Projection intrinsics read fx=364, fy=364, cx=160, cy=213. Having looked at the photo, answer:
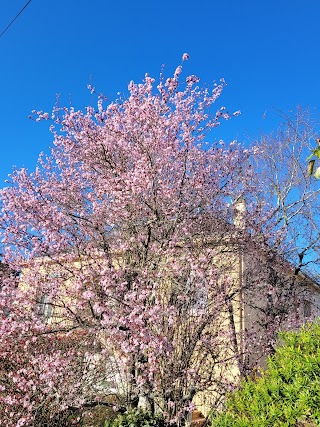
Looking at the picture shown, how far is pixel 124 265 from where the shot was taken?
6.59 meters

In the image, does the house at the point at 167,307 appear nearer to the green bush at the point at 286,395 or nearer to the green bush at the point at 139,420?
the green bush at the point at 139,420

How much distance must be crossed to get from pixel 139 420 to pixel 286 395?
370cm

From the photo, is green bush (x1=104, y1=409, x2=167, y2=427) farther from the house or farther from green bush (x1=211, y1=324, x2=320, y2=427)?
green bush (x1=211, y1=324, x2=320, y2=427)

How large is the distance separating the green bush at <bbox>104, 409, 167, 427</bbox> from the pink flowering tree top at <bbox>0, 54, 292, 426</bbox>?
0.22 meters

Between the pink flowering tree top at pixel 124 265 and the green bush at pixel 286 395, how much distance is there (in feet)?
6.17

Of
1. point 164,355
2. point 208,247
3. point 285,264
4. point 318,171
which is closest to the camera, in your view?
point 318,171

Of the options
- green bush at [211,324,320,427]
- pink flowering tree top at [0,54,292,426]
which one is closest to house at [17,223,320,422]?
pink flowering tree top at [0,54,292,426]

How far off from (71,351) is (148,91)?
5503 mm

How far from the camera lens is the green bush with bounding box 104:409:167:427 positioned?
5762 mm

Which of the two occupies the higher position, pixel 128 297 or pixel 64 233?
pixel 64 233

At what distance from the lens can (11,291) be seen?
673cm

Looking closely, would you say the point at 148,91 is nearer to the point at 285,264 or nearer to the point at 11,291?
the point at 11,291

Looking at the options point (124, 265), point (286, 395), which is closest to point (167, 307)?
point (124, 265)

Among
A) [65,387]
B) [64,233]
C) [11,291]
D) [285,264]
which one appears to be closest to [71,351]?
[65,387]
